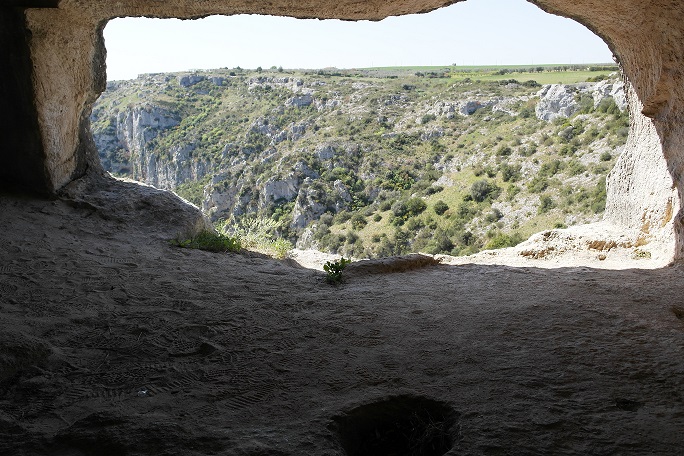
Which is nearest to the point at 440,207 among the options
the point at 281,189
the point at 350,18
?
the point at 281,189

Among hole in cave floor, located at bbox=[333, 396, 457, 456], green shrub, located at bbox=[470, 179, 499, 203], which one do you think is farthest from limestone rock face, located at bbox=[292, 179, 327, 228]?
hole in cave floor, located at bbox=[333, 396, 457, 456]

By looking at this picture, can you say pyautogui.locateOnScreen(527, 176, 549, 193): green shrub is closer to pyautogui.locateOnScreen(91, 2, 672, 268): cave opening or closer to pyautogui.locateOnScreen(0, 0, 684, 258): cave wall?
pyautogui.locateOnScreen(91, 2, 672, 268): cave opening

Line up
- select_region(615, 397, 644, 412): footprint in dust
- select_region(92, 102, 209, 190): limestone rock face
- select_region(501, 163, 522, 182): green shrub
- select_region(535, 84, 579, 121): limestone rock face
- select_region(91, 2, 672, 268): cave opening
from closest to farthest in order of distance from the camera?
select_region(615, 397, 644, 412): footprint in dust → select_region(91, 2, 672, 268): cave opening → select_region(501, 163, 522, 182): green shrub → select_region(535, 84, 579, 121): limestone rock face → select_region(92, 102, 209, 190): limestone rock face

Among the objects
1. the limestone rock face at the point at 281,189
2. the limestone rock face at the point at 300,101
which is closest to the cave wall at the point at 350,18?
the limestone rock face at the point at 281,189

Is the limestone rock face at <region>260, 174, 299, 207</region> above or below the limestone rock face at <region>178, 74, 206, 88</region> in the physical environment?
below

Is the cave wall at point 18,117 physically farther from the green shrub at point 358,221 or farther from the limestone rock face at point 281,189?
the limestone rock face at point 281,189

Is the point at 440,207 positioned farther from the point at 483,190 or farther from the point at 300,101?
the point at 300,101

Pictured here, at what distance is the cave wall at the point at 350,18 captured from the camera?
615cm

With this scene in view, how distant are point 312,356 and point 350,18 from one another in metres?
4.60

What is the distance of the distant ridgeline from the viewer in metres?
25.0

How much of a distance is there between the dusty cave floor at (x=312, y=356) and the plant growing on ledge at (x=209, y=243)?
1141mm

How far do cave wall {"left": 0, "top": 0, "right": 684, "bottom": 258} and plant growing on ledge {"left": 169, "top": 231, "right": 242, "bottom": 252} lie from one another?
2.09 metres

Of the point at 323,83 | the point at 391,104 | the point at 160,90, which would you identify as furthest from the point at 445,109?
the point at 160,90

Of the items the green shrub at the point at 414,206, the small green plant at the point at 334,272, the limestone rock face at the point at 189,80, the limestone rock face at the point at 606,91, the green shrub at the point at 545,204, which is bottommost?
the green shrub at the point at 414,206
